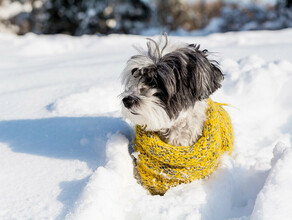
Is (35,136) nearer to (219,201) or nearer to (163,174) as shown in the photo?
(163,174)

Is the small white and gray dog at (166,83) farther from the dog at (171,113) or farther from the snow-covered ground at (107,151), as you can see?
the snow-covered ground at (107,151)

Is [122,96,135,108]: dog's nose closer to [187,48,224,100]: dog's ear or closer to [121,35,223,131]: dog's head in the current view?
[121,35,223,131]: dog's head

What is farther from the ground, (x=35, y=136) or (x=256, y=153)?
(x=35, y=136)

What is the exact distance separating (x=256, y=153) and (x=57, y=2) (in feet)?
42.0

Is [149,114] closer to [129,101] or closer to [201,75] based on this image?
[129,101]

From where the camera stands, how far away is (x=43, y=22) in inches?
595

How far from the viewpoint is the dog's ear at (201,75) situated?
7.86 ft

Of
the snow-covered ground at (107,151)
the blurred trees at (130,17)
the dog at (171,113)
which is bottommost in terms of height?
the blurred trees at (130,17)

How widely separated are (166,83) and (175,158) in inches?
22.5

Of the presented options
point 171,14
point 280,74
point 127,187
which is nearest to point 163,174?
point 127,187

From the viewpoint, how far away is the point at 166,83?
2375 millimetres

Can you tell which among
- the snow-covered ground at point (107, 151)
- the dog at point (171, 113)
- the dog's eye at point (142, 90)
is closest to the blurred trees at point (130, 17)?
the snow-covered ground at point (107, 151)

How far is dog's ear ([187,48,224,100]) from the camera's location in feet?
7.86

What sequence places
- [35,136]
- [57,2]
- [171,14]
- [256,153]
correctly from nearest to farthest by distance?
[35,136] < [256,153] < [57,2] < [171,14]
